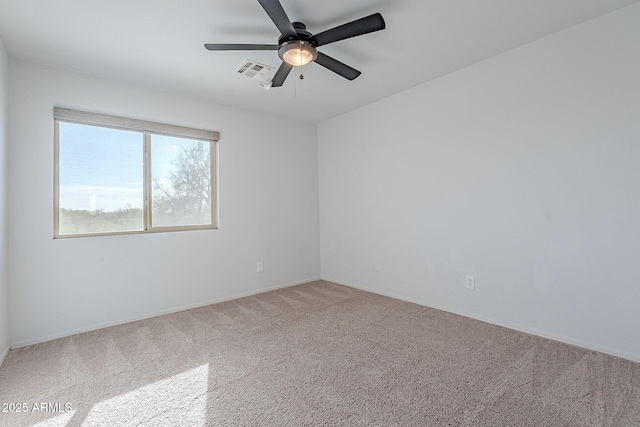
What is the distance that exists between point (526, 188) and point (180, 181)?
353 centimetres

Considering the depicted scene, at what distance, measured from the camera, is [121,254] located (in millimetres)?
2967

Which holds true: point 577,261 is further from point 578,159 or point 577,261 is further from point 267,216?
point 267,216

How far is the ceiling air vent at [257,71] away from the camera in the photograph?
258cm

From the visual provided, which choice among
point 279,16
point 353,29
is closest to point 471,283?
point 353,29

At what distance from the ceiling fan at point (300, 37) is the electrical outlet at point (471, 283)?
231 centimetres

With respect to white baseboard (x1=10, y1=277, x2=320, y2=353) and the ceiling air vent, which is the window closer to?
white baseboard (x1=10, y1=277, x2=320, y2=353)

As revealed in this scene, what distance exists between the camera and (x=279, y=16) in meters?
1.70

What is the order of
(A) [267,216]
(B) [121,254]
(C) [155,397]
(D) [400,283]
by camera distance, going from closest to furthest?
(C) [155,397], (B) [121,254], (D) [400,283], (A) [267,216]

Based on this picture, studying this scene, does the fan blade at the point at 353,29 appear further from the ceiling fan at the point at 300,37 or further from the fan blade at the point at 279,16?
the fan blade at the point at 279,16

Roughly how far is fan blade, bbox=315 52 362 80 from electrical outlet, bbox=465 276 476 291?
2205 mm

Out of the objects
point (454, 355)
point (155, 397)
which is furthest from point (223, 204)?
point (454, 355)

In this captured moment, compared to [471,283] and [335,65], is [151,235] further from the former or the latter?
[471,283]

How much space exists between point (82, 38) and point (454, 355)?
369cm

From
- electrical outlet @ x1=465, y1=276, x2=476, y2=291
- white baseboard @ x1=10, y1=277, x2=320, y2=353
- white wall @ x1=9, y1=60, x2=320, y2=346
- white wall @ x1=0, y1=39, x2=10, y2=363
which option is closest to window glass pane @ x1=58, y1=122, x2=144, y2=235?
white wall @ x1=9, y1=60, x2=320, y2=346
